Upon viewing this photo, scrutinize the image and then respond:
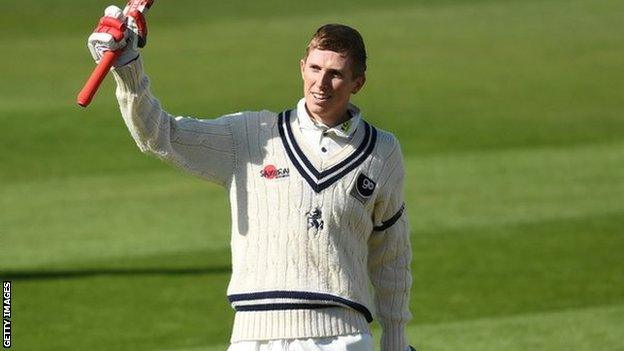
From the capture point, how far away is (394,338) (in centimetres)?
610

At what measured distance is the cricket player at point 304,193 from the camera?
18.8 feet

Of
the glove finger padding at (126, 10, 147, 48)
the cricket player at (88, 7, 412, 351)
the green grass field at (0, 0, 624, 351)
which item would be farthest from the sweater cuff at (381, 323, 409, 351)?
the green grass field at (0, 0, 624, 351)

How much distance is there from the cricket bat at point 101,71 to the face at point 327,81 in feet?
2.05

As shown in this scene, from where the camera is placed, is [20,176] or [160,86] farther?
[160,86]

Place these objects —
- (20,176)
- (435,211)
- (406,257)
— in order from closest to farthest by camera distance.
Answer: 1. (406,257)
2. (435,211)
3. (20,176)

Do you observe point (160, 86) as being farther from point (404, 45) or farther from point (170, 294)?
point (170, 294)

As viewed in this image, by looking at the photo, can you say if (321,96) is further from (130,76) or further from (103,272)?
(103,272)

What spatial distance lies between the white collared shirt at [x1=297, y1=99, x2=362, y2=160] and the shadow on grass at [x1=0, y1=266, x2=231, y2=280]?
616cm

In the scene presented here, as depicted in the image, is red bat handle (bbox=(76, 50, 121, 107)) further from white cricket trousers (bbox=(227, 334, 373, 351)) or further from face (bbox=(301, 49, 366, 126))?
white cricket trousers (bbox=(227, 334, 373, 351))

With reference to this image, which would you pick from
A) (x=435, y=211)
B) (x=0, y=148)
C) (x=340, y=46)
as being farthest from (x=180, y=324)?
(x=0, y=148)

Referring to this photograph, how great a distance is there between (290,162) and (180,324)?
15.9 feet

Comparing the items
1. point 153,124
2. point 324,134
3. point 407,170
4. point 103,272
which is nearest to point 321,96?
point 324,134

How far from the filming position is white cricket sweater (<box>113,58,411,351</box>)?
5.72 metres

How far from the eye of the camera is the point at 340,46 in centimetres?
573
